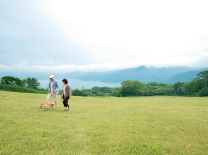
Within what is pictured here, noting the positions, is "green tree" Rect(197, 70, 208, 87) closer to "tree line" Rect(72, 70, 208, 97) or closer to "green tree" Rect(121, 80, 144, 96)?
"tree line" Rect(72, 70, 208, 97)

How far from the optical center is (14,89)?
32.0 m

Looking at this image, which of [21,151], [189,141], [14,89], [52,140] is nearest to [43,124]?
[52,140]

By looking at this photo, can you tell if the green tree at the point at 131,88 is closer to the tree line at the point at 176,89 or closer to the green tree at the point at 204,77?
the tree line at the point at 176,89

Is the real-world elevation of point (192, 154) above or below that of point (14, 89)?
below

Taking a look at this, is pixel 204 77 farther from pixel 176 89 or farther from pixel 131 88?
pixel 131 88

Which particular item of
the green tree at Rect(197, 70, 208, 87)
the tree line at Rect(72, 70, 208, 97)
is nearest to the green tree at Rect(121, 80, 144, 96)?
the tree line at Rect(72, 70, 208, 97)

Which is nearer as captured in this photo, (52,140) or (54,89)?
(52,140)

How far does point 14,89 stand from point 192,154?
3922cm

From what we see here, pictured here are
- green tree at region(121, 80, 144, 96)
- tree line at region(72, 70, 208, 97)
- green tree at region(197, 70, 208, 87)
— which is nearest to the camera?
green tree at region(197, 70, 208, 87)

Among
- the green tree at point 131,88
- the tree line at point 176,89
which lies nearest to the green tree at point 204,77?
the tree line at point 176,89

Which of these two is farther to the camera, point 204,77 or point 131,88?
point 131,88

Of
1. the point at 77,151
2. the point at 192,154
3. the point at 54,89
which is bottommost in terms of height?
the point at 192,154

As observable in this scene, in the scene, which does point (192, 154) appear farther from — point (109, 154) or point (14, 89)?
point (14, 89)

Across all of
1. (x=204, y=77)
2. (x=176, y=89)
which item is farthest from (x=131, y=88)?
(x=204, y=77)
